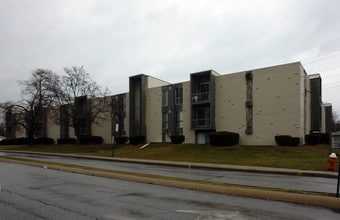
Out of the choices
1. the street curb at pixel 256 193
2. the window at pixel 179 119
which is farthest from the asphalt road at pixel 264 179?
the window at pixel 179 119

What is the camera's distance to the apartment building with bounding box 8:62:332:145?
36.8 meters

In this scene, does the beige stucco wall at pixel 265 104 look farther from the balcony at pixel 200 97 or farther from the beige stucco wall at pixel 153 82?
the beige stucco wall at pixel 153 82

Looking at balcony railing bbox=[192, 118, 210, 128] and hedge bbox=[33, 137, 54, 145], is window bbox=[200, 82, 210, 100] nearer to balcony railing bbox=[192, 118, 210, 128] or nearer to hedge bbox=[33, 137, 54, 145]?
balcony railing bbox=[192, 118, 210, 128]

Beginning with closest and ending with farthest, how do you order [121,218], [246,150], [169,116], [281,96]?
[121,218] → [246,150] → [281,96] → [169,116]

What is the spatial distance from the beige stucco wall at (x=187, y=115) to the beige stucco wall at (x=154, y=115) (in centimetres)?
432

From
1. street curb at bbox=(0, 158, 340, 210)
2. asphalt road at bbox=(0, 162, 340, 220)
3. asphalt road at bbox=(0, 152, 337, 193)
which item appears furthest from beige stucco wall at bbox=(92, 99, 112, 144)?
asphalt road at bbox=(0, 162, 340, 220)

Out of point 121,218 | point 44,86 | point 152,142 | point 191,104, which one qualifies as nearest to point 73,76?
point 44,86

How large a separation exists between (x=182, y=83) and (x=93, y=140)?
1853 centimetres

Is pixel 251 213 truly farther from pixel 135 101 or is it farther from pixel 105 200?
pixel 135 101

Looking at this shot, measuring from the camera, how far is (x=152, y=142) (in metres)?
48.2

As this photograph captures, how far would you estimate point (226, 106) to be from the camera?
135 feet

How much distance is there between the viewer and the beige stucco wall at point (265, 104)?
36.1 metres

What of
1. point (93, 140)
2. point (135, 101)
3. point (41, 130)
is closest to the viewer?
point (135, 101)

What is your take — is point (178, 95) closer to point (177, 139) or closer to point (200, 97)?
point (200, 97)
